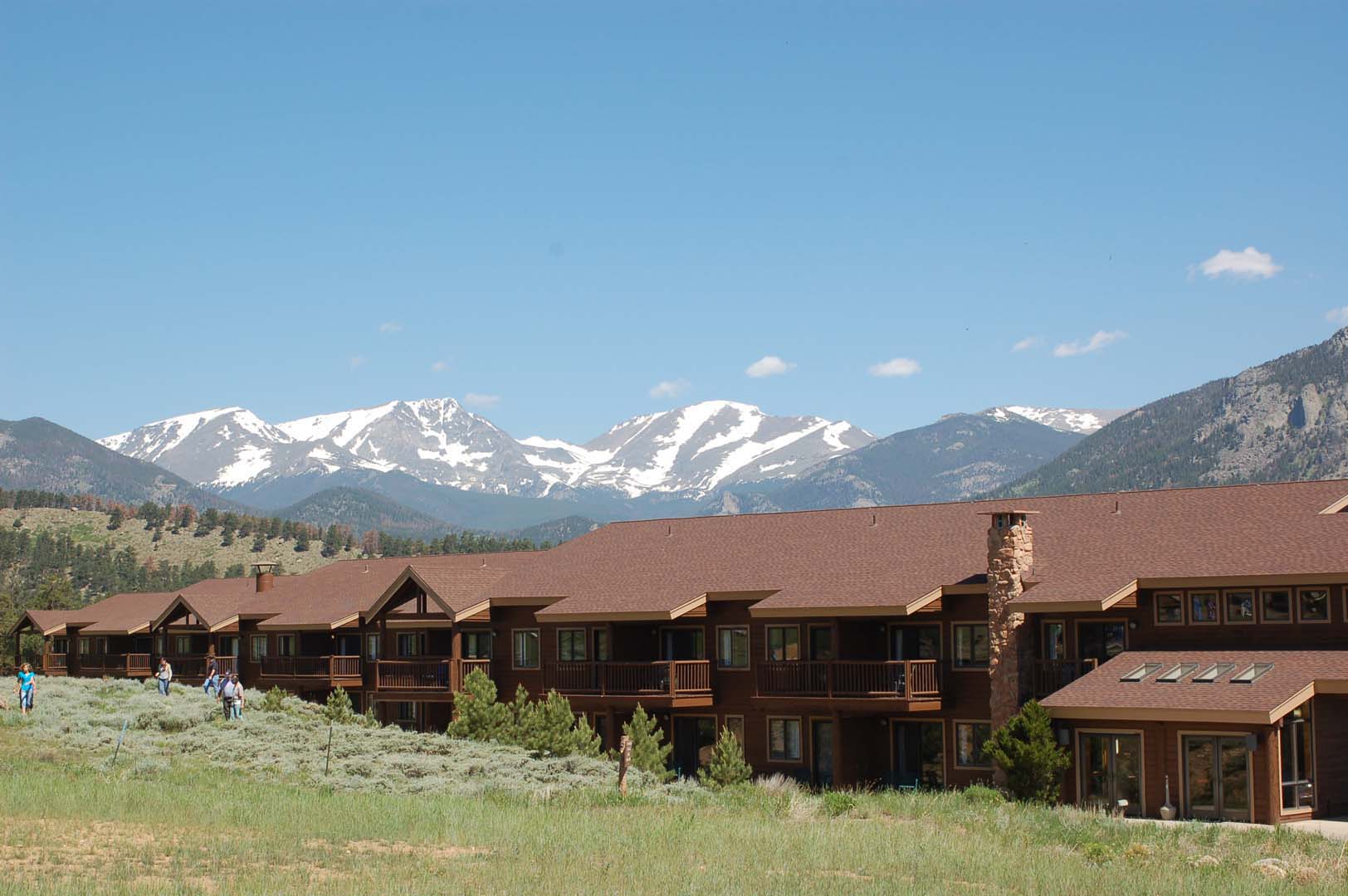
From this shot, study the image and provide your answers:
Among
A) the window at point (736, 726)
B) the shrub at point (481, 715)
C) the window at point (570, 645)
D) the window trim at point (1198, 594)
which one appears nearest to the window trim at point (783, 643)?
the window at point (736, 726)

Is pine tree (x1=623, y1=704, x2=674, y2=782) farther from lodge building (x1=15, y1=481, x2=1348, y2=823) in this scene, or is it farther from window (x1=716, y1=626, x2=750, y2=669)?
window (x1=716, y1=626, x2=750, y2=669)

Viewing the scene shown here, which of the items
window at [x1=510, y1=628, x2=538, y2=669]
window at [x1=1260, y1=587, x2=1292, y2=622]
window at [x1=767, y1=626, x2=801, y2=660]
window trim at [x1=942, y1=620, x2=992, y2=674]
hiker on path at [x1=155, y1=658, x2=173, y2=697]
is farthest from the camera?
hiker on path at [x1=155, y1=658, x2=173, y2=697]

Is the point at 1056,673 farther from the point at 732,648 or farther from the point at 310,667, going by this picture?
the point at 310,667

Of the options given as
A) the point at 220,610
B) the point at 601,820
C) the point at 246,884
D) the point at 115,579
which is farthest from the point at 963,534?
the point at 115,579

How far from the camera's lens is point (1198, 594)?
120ft

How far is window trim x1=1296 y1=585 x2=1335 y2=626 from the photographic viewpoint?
34.8m

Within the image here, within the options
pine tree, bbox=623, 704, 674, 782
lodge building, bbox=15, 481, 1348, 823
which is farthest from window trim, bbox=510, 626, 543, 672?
pine tree, bbox=623, 704, 674, 782

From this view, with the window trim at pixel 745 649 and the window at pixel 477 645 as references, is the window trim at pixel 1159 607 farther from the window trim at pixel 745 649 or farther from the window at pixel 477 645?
the window at pixel 477 645

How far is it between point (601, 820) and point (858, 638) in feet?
42.3

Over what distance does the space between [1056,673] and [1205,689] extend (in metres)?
4.65

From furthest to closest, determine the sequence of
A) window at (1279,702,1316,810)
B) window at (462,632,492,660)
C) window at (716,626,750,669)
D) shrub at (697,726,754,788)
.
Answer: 1. window at (462,632,492,660)
2. window at (716,626,750,669)
3. shrub at (697,726,754,788)
4. window at (1279,702,1316,810)

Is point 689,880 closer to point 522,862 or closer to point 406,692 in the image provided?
point 522,862

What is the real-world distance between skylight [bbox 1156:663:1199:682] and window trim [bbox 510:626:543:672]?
779 inches

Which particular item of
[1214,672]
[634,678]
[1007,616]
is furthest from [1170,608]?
[634,678]
